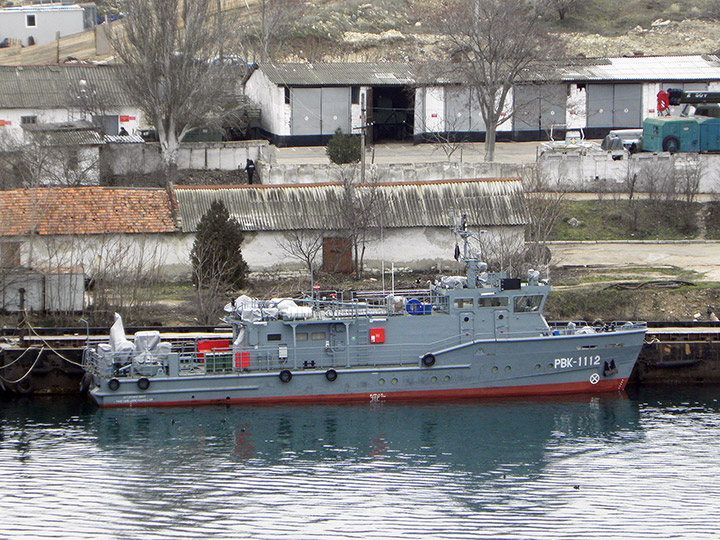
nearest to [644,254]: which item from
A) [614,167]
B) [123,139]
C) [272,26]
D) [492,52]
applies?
[614,167]

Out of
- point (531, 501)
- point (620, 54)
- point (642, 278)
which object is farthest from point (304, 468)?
point (620, 54)

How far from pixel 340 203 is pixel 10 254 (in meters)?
12.9

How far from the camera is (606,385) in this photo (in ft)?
120

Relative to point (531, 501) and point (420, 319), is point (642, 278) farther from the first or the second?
point (531, 501)

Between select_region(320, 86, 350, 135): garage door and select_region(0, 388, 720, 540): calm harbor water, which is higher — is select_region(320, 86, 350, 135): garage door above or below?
above

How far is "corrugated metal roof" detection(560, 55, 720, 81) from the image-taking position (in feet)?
201

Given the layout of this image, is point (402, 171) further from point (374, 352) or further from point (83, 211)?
point (374, 352)

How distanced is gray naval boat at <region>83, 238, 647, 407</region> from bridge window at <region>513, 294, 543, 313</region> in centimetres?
3

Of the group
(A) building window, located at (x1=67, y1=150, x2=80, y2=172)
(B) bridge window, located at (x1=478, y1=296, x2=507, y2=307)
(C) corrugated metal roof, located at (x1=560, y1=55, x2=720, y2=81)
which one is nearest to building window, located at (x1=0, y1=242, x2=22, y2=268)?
(A) building window, located at (x1=67, y1=150, x2=80, y2=172)

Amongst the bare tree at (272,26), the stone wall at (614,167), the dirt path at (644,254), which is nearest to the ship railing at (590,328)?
the dirt path at (644,254)

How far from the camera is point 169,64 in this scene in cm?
5225

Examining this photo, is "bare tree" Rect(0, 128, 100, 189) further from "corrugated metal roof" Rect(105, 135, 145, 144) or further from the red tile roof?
the red tile roof

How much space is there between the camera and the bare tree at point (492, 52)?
55438 mm

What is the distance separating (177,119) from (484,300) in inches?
926
